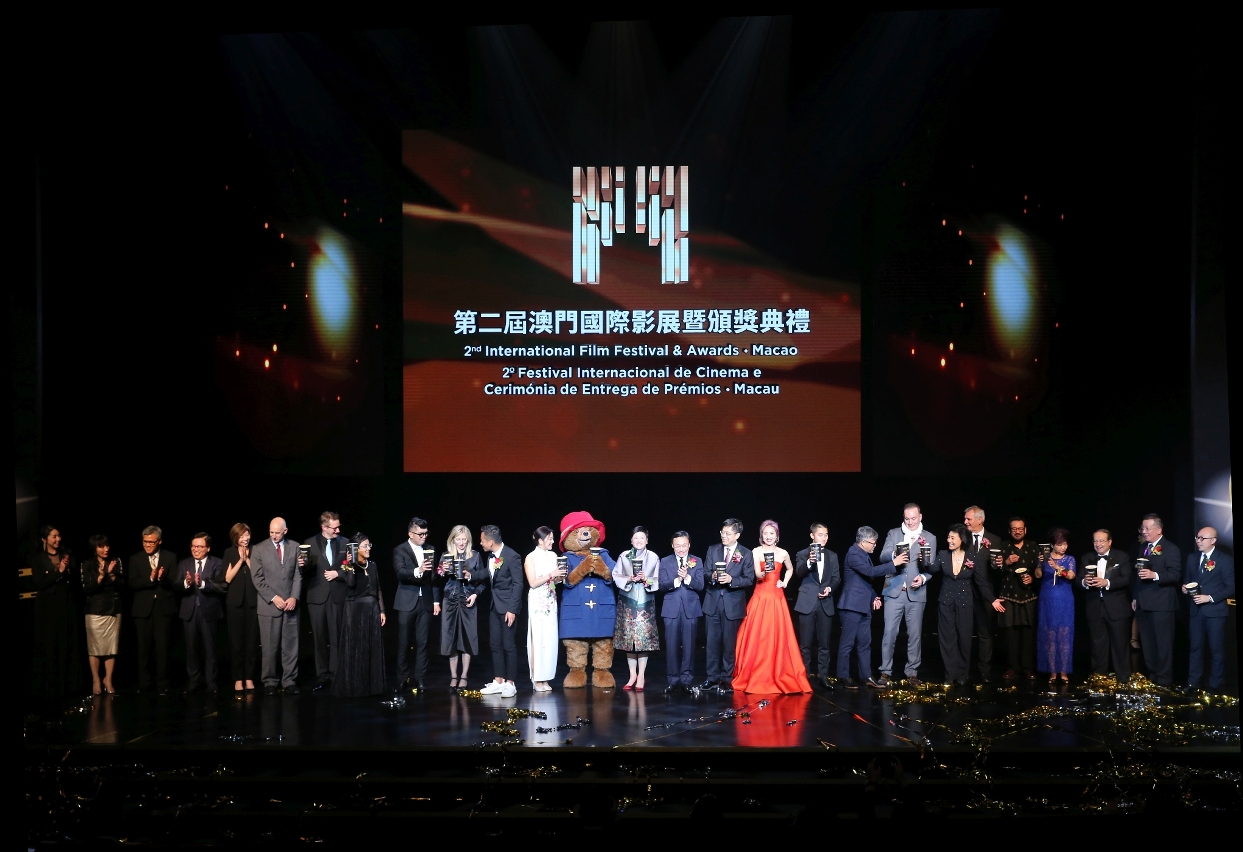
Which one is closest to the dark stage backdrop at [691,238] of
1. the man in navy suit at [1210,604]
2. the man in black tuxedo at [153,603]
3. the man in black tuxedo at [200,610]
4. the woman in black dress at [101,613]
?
the woman in black dress at [101,613]

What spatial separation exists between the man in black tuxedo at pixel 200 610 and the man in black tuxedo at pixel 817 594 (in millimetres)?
4471

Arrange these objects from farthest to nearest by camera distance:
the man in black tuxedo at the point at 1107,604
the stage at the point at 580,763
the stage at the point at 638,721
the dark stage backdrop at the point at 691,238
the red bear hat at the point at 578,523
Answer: the dark stage backdrop at the point at 691,238
the man in black tuxedo at the point at 1107,604
the red bear hat at the point at 578,523
the stage at the point at 638,721
the stage at the point at 580,763

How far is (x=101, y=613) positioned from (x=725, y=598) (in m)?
4.75

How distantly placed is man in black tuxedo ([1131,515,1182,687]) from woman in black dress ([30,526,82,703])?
8.12 metres

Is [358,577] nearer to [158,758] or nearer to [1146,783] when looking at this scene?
[158,758]

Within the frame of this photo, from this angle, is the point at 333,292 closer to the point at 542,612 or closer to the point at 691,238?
the point at 691,238

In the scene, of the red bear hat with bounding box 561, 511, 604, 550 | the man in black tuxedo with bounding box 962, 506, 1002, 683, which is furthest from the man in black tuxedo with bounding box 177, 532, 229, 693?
the man in black tuxedo with bounding box 962, 506, 1002, 683

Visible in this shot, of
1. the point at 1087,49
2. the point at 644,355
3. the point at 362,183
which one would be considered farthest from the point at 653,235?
the point at 1087,49

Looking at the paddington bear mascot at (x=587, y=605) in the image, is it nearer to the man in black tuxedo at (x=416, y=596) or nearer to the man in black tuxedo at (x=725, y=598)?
the man in black tuxedo at (x=725, y=598)

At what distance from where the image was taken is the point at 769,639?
7.72 meters

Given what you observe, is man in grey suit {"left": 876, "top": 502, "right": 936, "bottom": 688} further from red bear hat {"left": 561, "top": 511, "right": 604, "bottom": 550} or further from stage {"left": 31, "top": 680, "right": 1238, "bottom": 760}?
red bear hat {"left": 561, "top": 511, "right": 604, "bottom": 550}

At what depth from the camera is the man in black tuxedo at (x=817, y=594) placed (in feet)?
26.4

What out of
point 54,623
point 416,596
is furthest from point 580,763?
point 54,623

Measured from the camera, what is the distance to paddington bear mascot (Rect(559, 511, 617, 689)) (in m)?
7.78
